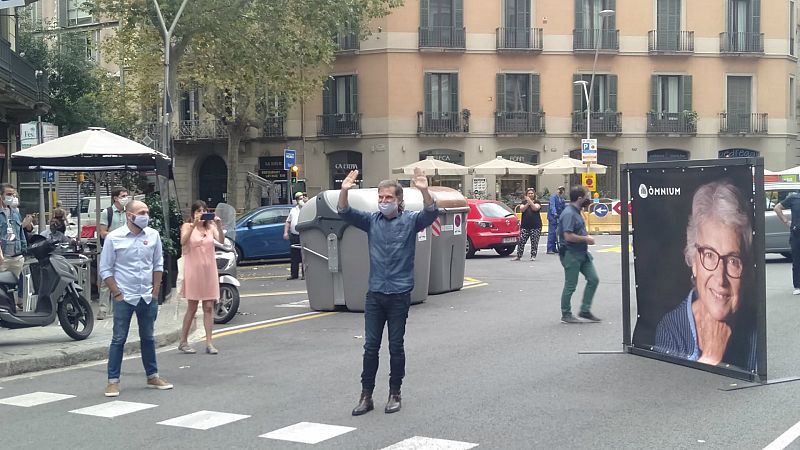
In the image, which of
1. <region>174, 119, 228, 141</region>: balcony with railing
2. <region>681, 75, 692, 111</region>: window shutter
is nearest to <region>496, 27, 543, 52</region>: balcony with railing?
<region>681, 75, 692, 111</region>: window shutter

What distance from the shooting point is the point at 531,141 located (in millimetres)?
44062

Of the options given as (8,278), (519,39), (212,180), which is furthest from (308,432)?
(212,180)

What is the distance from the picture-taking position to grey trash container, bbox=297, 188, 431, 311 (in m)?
14.8

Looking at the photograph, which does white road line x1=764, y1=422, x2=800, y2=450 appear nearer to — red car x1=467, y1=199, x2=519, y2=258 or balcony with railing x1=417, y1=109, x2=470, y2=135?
red car x1=467, y1=199, x2=519, y2=258

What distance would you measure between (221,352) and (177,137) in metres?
36.8

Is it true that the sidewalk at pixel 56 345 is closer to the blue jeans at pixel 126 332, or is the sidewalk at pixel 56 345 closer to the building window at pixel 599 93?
the blue jeans at pixel 126 332

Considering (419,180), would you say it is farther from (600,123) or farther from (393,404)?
(600,123)

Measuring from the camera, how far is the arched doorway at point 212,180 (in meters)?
47.7

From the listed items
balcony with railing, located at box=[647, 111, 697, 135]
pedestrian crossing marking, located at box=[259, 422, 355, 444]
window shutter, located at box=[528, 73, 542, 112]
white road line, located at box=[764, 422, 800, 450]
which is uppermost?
window shutter, located at box=[528, 73, 542, 112]

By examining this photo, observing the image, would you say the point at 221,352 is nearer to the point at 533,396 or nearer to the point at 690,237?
the point at 533,396

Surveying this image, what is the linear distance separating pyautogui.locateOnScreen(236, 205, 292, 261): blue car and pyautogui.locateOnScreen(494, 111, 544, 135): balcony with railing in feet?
65.8

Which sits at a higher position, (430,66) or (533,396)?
(430,66)

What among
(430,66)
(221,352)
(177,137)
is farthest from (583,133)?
(221,352)

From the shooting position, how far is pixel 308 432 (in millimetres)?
7316
